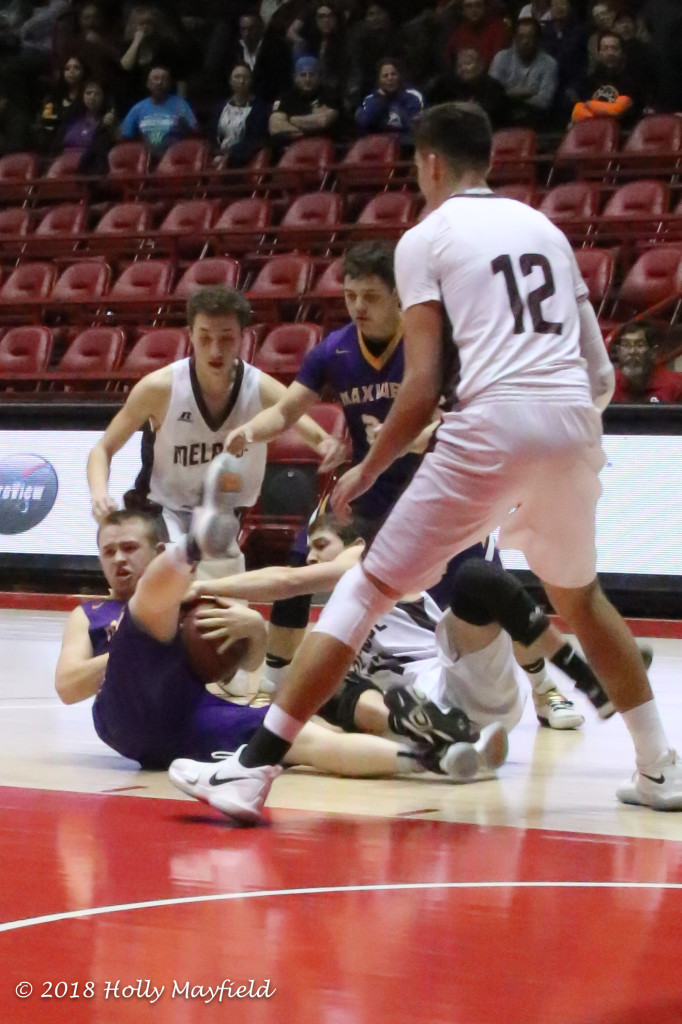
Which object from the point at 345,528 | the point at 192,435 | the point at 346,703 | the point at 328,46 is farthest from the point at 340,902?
the point at 328,46

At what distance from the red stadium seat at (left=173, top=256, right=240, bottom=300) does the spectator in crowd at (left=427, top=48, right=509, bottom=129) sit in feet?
7.29

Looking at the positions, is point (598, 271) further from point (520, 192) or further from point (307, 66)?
point (307, 66)

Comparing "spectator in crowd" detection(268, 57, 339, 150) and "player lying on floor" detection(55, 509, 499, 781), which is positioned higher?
"spectator in crowd" detection(268, 57, 339, 150)

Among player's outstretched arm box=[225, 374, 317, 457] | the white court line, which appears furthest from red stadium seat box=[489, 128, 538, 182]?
the white court line

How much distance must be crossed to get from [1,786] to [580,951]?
6.24ft

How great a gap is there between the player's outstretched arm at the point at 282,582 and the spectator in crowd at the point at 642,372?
4.53m

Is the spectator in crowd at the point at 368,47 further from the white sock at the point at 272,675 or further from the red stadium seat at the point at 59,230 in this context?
the white sock at the point at 272,675

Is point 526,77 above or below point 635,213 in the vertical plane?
above

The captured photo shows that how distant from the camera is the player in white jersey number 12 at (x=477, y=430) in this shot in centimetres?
330

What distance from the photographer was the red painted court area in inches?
82.2

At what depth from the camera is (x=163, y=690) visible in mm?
3777

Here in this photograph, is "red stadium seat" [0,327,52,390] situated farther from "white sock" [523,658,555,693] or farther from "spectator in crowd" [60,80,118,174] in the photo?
"white sock" [523,658,555,693]

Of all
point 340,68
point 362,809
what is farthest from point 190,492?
point 340,68

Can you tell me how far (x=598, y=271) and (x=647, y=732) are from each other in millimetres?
7075
